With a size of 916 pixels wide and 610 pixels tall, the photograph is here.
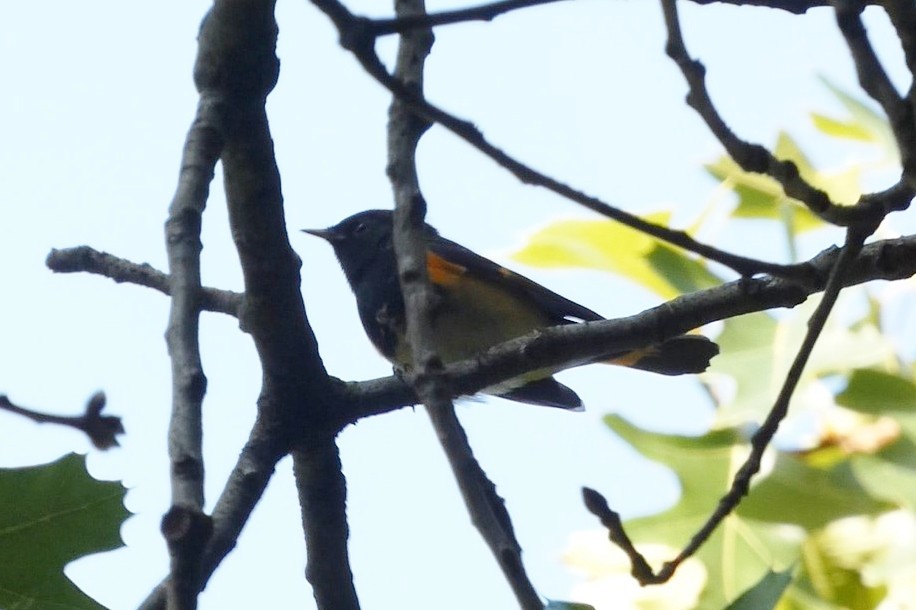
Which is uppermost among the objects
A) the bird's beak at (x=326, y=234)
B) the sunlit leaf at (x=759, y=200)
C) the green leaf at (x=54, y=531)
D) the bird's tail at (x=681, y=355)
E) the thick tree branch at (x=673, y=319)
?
the bird's beak at (x=326, y=234)

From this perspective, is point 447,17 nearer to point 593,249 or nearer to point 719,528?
point 719,528

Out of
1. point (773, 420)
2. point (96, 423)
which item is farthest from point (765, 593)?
point (96, 423)

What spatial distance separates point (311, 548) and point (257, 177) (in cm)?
87

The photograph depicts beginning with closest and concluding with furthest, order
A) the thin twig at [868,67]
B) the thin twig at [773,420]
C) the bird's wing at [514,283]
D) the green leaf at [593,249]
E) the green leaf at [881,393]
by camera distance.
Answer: the thin twig at [868,67], the thin twig at [773,420], the green leaf at [881,393], the green leaf at [593,249], the bird's wing at [514,283]

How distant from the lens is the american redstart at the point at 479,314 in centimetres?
459

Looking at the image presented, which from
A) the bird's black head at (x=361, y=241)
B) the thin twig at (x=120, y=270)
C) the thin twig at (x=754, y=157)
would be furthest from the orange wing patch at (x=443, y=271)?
the thin twig at (x=754, y=157)

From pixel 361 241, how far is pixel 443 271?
93 cm

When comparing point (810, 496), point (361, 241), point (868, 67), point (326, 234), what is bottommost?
point (868, 67)

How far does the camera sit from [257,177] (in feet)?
8.57

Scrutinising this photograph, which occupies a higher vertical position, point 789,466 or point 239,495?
point 789,466

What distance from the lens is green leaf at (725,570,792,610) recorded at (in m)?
2.01

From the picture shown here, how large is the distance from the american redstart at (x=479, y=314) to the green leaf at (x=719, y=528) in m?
0.38

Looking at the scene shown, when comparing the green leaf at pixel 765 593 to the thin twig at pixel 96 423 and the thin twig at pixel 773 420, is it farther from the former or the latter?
the thin twig at pixel 96 423

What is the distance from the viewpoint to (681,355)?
15.0 feet
